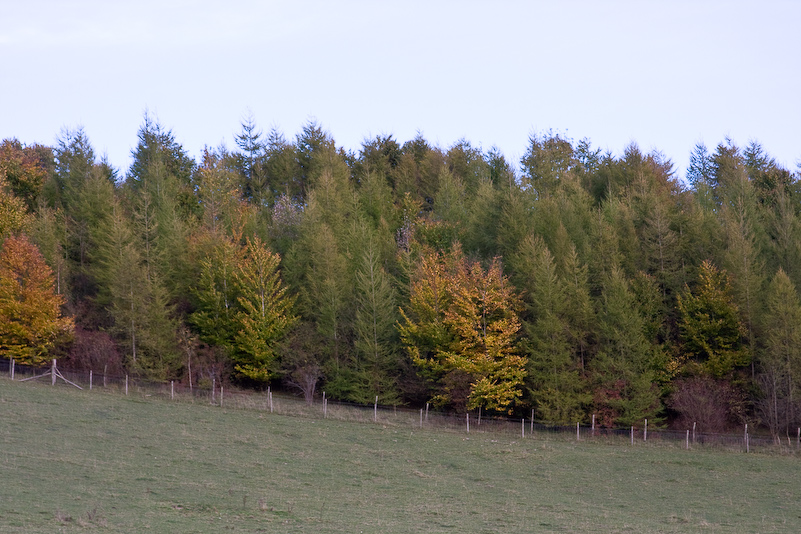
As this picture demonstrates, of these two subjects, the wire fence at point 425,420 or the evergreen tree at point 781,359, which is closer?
the wire fence at point 425,420

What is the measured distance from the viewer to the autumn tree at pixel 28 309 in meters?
47.8

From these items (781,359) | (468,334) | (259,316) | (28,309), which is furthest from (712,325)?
(28,309)

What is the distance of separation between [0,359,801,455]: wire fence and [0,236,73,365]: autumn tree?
359 centimetres

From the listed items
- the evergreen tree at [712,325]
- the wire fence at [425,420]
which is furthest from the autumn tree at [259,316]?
the evergreen tree at [712,325]

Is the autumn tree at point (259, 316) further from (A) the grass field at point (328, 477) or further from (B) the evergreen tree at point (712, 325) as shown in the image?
(B) the evergreen tree at point (712, 325)

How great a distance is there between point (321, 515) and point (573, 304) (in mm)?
33634

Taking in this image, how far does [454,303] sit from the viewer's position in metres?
46.6

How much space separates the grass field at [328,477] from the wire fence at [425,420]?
135 centimetres

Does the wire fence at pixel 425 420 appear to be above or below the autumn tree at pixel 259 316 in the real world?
below

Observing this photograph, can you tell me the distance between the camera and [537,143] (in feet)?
279

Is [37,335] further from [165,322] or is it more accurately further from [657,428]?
[657,428]

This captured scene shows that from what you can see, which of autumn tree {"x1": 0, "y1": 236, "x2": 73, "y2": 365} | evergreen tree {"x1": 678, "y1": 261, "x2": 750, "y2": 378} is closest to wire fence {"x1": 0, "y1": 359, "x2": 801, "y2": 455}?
autumn tree {"x1": 0, "y1": 236, "x2": 73, "y2": 365}

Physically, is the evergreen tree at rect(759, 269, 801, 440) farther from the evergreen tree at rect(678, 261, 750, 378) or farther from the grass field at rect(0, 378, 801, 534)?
the grass field at rect(0, 378, 801, 534)

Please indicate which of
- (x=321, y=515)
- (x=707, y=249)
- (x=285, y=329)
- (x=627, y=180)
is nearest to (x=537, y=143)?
(x=627, y=180)
